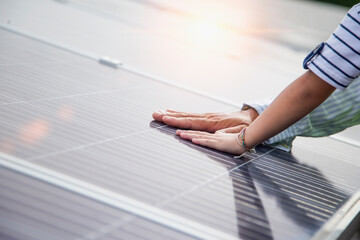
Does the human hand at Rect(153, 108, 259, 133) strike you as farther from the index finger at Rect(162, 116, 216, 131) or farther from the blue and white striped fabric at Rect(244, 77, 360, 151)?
the blue and white striped fabric at Rect(244, 77, 360, 151)

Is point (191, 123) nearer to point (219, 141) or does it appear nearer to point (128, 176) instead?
point (219, 141)

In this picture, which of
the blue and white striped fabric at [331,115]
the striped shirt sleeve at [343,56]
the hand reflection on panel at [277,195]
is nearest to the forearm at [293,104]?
the striped shirt sleeve at [343,56]

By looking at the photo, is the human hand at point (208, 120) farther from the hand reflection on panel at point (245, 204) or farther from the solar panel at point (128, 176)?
the hand reflection on panel at point (245, 204)

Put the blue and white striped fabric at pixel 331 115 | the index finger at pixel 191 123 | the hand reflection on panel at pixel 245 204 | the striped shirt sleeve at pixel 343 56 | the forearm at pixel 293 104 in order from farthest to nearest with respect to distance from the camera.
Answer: the blue and white striped fabric at pixel 331 115, the index finger at pixel 191 123, the forearm at pixel 293 104, the striped shirt sleeve at pixel 343 56, the hand reflection on panel at pixel 245 204

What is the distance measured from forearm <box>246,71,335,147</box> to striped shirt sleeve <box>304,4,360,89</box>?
0.22 feet

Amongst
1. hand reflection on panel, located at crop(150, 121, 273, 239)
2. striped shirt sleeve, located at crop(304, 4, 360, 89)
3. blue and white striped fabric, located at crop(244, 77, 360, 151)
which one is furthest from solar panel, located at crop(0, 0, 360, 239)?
striped shirt sleeve, located at crop(304, 4, 360, 89)

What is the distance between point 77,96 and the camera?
9.50ft

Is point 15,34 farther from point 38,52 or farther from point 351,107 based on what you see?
point 351,107

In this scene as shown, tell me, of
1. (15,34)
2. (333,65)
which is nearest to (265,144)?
(333,65)

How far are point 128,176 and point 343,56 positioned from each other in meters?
1.07

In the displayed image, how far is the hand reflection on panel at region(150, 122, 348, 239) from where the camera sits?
181 centimetres

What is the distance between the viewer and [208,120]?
9.77 ft

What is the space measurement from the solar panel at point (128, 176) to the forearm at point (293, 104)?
0.71ft

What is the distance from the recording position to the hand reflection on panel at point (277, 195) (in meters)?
1.81
